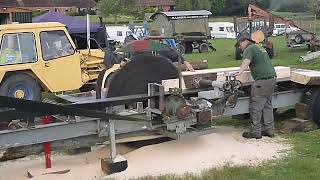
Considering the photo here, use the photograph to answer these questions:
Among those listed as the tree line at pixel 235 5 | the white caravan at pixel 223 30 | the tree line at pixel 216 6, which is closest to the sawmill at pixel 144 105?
the tree line at pixel 216 6

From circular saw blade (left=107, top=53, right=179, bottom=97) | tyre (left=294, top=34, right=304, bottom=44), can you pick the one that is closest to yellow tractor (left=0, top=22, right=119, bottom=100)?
circular saw blade (left=107, top=53, right=179, bottom=97)

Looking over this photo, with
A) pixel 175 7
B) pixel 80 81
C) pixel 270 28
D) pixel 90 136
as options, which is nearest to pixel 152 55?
pixel 90 136

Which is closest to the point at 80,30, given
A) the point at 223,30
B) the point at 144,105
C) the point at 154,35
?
the point at 154,35

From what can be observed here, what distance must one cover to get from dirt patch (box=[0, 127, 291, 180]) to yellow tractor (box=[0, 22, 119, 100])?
423 cm

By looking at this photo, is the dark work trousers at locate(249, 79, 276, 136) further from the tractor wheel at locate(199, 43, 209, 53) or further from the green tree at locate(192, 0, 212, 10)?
the green tree at locate(192, 0, 212, 10)

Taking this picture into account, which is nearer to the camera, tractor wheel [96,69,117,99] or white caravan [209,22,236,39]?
tractor wheel [96,69,117,99]

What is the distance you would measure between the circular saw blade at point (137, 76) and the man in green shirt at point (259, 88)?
1352 millimetres

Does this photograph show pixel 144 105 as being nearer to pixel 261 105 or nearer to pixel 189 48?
pixel 261 105

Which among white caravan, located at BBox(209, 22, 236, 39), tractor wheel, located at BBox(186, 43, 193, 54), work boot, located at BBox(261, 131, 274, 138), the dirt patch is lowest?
the dirt patch

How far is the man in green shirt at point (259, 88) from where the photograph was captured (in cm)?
892

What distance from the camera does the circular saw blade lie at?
8.43m

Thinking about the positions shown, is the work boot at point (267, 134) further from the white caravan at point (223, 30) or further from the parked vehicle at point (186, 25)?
the white caravan at point (223, 30)

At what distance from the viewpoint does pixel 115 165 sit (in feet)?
23.8

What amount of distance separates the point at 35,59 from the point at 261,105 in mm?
5677
